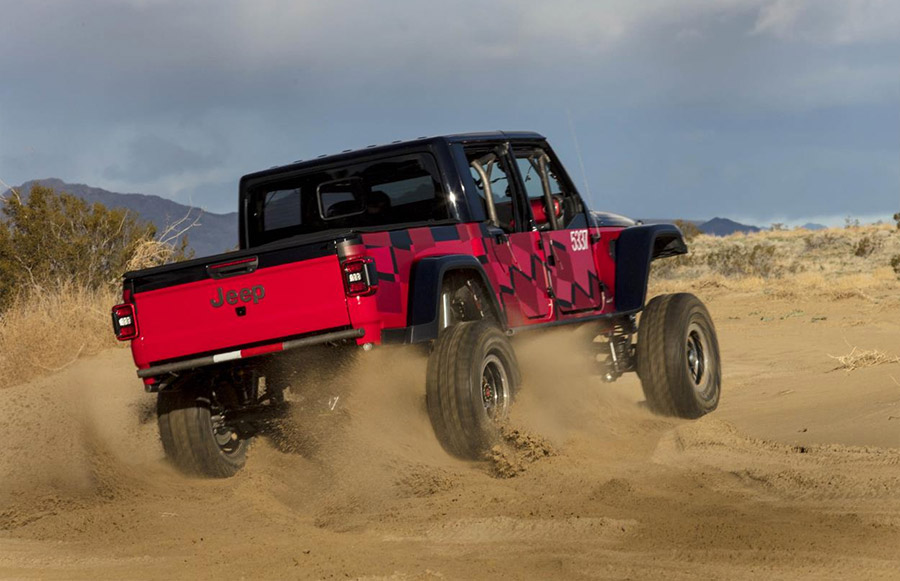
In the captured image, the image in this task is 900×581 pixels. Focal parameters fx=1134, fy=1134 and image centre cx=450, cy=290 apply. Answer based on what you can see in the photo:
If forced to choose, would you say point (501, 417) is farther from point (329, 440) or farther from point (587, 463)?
point (329, 440)

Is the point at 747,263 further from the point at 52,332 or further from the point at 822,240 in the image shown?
the point at 52,332

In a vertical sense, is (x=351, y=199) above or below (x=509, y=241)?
above

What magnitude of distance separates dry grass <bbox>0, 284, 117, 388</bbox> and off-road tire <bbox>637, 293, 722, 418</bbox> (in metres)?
7.83

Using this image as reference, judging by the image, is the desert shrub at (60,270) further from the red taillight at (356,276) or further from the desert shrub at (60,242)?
the red taillight at (356,276)

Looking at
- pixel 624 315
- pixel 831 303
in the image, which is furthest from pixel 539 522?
pixel 831 303

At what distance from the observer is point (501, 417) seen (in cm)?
691

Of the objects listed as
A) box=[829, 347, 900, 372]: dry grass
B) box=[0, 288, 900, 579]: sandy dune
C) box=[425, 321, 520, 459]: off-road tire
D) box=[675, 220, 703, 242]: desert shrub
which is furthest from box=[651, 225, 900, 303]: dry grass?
box=[425, 321, 520, 459]: off-road tire

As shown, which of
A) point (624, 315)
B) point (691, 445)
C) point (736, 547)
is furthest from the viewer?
point (624, 315)

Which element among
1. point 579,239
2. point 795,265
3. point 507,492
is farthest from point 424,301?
point 795,265

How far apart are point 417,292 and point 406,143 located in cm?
154

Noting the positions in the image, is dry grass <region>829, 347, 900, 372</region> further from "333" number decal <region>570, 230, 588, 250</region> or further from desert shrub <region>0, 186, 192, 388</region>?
desert shrub <region>0, 186, 192, 388</region>

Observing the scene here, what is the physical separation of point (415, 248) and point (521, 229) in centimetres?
142

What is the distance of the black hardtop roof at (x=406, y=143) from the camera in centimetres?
762

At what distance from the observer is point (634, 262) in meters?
8.70
